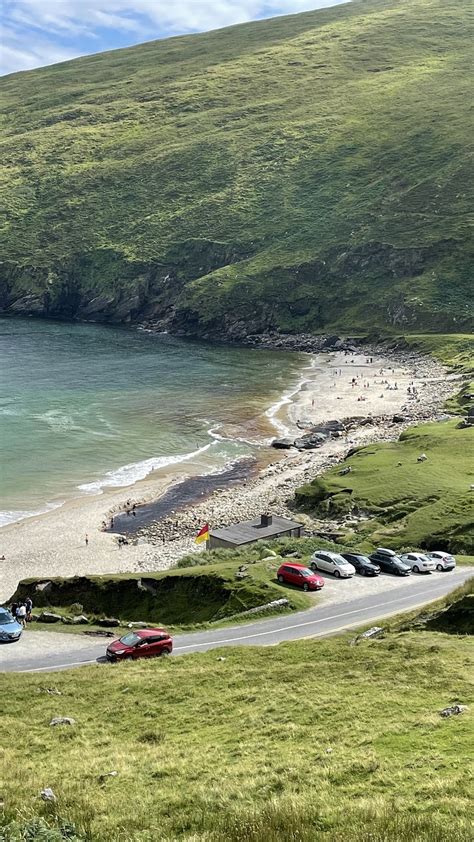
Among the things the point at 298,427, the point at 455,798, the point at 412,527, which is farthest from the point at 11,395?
the point at 455,798

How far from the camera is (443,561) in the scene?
4484cm

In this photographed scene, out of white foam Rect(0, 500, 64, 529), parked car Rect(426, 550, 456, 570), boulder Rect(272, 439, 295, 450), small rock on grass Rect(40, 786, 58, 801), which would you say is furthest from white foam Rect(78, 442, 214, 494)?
small rock on grass Rect(40, 786, 58, 801)

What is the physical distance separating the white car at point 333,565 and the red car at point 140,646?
44.6 feet

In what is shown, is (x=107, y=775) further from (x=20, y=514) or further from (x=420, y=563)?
(x=20, y=514)

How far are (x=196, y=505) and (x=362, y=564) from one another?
32075 mm

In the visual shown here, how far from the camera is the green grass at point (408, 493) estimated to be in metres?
53.0

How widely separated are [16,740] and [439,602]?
69.0 ft

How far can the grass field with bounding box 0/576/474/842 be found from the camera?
14297mm

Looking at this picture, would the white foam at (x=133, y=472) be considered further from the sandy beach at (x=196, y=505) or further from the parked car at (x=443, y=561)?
the parked car at (x=443, y=561)

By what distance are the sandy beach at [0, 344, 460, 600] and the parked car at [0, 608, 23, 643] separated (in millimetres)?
19900

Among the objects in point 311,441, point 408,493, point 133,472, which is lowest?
point 133,472

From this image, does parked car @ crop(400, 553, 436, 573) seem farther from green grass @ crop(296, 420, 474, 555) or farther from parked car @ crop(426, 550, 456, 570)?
green grass @ crop(296, 420, 474, 555)

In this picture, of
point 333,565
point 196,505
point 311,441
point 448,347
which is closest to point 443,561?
point 333,565

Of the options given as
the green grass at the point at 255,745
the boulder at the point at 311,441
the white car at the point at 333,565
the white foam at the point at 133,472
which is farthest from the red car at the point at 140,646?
the boulder at the point at 311,441
